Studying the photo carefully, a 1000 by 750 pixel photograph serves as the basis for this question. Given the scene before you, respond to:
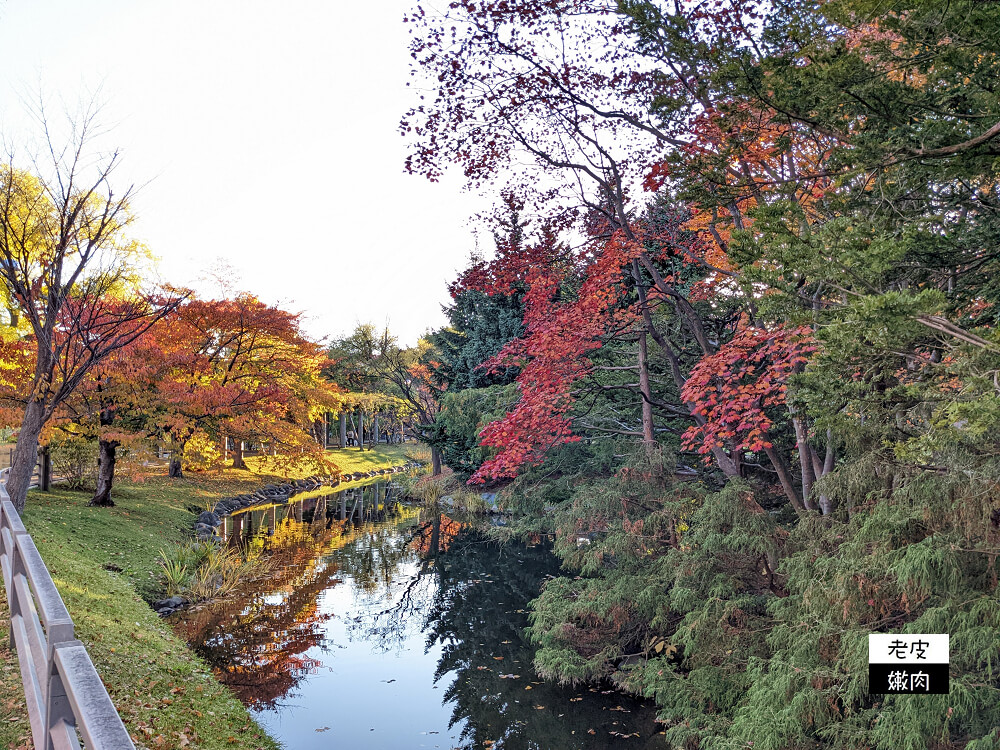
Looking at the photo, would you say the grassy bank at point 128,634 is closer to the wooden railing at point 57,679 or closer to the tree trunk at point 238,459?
the wooden railing at point 57,679

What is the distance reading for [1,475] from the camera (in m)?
13.3

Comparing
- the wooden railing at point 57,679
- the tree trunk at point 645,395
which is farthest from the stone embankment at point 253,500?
the tree trunk at point 645,395

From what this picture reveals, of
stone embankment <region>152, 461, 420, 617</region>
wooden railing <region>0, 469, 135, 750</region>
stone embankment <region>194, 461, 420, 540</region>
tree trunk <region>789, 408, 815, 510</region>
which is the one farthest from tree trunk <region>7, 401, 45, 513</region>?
tree trunk <region>789, 408, 815, 510</region>

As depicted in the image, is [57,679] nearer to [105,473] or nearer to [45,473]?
[105,473]

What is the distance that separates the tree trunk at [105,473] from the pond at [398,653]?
3337mm

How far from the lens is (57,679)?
2.52 metres

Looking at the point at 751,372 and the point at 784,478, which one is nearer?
the point at 751,372

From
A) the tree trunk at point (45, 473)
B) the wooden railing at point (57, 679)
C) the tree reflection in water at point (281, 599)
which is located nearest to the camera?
the wooden railing at point (57, 679)

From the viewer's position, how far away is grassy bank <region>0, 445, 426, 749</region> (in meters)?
5.41

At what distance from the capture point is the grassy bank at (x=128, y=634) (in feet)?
17.8

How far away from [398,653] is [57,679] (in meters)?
8.45

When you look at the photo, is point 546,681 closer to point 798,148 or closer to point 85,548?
point 798,148

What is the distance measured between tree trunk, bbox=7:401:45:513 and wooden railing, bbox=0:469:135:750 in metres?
7.78

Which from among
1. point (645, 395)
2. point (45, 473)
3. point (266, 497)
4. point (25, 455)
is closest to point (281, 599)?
point (25, 455)
